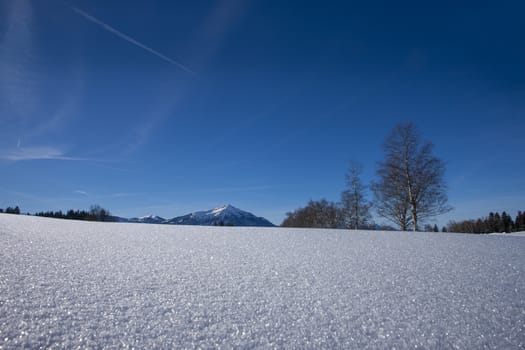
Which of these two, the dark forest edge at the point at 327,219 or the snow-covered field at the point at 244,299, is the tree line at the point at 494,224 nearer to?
the dark forest edge at the point at 327,219

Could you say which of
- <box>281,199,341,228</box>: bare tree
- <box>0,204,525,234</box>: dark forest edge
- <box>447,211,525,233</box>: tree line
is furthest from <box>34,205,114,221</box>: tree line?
<box>447,211,525,233</box>: tree line

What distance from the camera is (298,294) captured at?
1.91 meters

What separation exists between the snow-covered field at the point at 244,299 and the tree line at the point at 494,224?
79.9 meters

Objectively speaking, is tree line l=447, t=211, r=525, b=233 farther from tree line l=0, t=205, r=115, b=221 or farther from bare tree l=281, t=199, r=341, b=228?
tree line l=0, t=205, r=115, b=221

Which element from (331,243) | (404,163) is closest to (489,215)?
(404,163)

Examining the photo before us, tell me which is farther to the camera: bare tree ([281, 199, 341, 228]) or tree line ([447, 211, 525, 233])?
tree line ([447, 211, 525, 233])

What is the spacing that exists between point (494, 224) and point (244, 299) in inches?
3482

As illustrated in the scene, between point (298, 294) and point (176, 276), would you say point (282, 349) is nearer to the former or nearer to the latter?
point (298, 294)

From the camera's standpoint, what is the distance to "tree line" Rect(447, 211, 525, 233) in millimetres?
62312

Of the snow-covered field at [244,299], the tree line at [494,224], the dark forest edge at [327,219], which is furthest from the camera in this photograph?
the tree line at [494,224]

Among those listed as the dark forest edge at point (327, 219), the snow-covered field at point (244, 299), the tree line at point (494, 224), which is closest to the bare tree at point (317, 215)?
the dark forest edge at point (327, 219)

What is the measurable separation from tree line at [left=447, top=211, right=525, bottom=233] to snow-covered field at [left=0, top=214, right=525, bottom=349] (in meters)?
79.9

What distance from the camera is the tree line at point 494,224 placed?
62.3 metres

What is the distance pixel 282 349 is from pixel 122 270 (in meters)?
1.53
